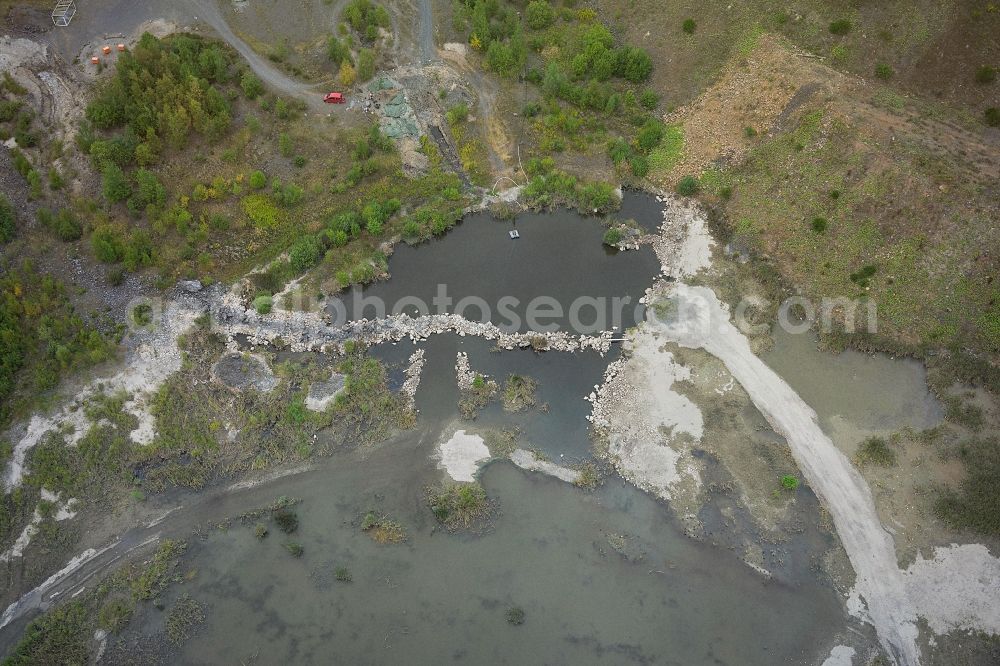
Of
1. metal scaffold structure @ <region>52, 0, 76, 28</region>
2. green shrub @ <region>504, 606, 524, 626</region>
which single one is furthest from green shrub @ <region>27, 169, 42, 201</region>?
green shrub @ <region>504, 606, 524, 626</region>

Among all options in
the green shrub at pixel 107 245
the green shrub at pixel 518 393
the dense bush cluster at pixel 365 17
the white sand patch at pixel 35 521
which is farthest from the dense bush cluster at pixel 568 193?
the white sand patch at pixel 35 521

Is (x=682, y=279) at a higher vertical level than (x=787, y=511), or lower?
higher

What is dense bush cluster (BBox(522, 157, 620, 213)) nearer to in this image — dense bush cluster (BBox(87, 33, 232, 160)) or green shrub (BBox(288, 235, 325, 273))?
green shrub (BBox(288, 235, 325, 273))

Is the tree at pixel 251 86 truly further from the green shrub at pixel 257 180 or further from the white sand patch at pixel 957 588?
the white sand patch at pixel 957 588

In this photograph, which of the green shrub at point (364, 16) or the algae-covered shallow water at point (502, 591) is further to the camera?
the green shrub at point (364, 16)

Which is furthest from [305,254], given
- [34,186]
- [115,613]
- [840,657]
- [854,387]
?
[840,657]

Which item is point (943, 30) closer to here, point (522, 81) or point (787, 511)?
point (522, 81)

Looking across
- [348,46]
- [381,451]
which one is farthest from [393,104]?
[381,451]
